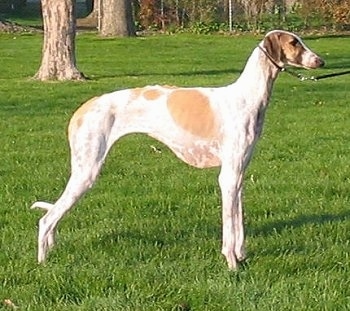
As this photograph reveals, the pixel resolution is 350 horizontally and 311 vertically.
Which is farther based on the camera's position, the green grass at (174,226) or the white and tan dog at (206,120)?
the white and tan dog at (206,120)

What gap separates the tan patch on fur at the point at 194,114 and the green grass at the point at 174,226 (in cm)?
85

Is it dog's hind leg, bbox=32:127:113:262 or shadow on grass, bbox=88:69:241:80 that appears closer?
dog's hind leg, bbox=32:127:113:262

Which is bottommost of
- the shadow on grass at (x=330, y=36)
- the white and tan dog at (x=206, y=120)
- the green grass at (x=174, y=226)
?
the shadow on grass at (x=330, y=36)

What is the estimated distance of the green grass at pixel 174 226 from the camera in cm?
580

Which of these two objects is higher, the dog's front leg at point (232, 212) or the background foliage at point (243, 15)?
the dog's front leg at point (232, 212)

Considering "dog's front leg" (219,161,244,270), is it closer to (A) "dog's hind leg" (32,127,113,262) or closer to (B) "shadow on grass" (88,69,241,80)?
(A) "dog's hind leg" (32,127,113,262)

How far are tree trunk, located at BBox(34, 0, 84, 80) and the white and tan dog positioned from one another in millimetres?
14711

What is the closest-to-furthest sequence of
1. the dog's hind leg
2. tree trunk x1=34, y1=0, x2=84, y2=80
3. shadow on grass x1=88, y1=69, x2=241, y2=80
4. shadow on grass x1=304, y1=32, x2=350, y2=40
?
the dog's hind leg, tree trunk x1=34, y1=0, x2=84, y2=80, shadow on grass x1=88, y1=69, x2=241, y2=80, shadow on grass x1=304, y1=32, x2=350, y2=40

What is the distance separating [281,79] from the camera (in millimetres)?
21016

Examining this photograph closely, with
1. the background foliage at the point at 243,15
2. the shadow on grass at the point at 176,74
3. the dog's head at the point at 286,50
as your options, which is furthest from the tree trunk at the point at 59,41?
the background foliage at the point at 243,15

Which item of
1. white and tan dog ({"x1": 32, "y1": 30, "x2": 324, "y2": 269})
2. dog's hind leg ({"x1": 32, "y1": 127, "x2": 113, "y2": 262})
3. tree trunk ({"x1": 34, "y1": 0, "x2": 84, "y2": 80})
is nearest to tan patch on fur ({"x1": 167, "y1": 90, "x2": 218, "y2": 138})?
white and tan dog ({"x1": 32, "y1": 30, "x2": 324, "y2": 269})

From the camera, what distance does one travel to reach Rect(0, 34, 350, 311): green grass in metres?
5.80

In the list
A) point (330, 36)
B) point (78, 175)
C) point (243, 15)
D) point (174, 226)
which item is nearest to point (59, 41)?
point (174, 226)

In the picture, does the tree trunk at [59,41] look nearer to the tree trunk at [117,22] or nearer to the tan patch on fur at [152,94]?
the tree trunk at [117,22]
